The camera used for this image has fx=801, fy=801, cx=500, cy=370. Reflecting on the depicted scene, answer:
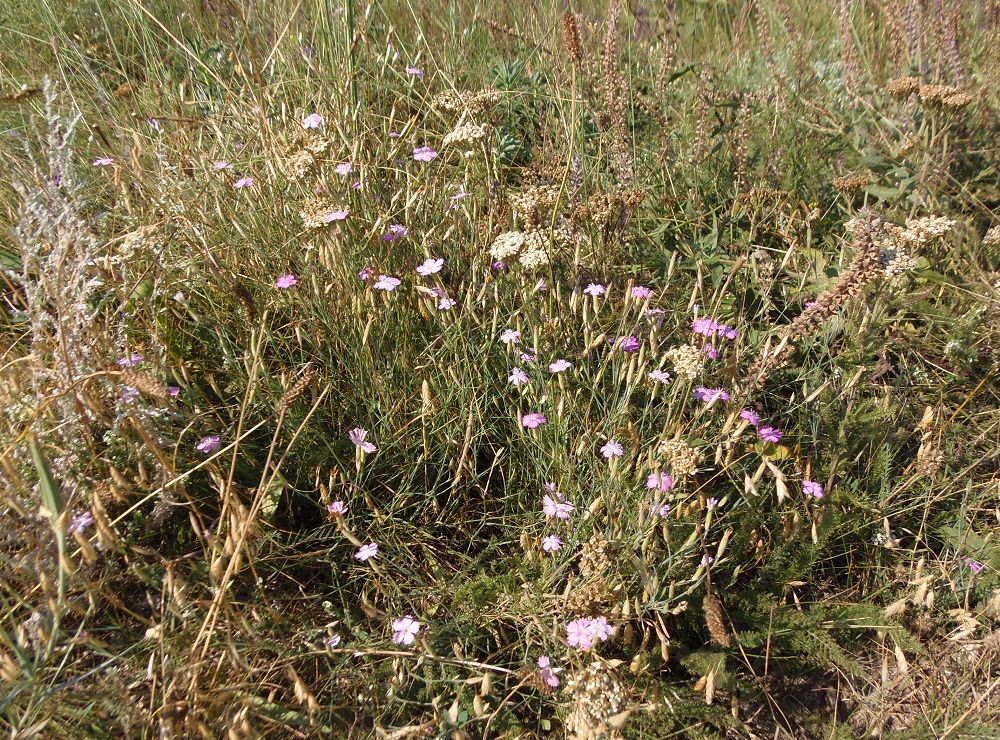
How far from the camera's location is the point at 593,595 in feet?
4.34

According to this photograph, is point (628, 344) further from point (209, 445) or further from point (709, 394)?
point (209, 445)

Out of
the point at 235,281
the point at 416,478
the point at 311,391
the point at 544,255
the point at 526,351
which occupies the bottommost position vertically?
the point at 416,478

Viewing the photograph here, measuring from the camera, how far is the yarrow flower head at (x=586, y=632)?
1259 mm

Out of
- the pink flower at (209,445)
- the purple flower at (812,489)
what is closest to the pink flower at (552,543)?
the purple flower at (812,489)

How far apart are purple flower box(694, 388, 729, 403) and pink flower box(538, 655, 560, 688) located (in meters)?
0.53

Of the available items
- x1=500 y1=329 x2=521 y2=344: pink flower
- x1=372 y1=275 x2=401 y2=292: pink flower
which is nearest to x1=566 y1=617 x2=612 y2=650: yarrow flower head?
x1=500 y1=329 x2=521 y2=344: pink flower

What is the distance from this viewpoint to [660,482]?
1350 millimetres

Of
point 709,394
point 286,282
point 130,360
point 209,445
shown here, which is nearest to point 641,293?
point 709,394

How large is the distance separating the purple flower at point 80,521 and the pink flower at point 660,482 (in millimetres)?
908

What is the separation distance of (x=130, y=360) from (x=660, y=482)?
103 centimetres

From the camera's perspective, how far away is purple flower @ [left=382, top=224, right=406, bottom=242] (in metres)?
1.72

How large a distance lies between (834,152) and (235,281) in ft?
5.55

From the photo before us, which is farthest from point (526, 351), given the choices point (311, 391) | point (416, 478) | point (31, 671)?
point (31, 671)

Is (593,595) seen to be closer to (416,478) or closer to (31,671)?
(416,478)
